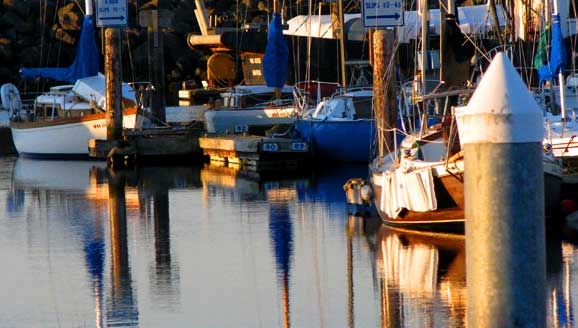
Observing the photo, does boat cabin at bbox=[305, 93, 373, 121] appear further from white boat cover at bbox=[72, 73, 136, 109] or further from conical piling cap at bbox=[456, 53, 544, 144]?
conical piling cap at bbox=[456, 53, 544, 144]

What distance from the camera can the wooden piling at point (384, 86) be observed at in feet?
71.5

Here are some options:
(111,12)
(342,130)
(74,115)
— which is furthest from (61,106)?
(342,130)

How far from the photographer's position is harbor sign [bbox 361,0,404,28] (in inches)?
890

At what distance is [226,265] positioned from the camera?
15.5m

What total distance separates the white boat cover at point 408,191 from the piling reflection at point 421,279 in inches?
16.3

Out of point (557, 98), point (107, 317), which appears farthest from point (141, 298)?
point (557, 98)

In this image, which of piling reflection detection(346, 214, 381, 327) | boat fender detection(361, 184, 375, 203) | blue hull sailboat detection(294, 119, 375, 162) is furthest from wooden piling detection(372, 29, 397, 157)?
blue hull sailboat detection(294, 119, 375, 162)

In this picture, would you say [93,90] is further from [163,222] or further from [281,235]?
[281,235]

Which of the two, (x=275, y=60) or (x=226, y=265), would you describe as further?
(x=275, y=60)

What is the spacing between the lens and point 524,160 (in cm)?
632

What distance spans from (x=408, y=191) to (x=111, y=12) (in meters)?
15.6

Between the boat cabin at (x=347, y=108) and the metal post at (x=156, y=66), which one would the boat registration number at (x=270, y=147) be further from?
the metal post at (x=156, y=66)

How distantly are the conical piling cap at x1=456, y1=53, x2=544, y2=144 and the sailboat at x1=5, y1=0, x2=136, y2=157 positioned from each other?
27.6 meters

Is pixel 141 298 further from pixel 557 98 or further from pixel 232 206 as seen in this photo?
pixel 557 98
